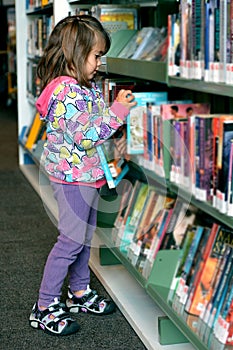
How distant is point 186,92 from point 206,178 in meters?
1.07

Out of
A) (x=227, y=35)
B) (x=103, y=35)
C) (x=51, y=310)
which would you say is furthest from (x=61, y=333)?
(x=227, y=35)

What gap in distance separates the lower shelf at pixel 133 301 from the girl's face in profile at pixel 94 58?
0.90 metres

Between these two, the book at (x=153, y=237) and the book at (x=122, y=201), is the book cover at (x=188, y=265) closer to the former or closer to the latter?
the book at (x=153, y=237)

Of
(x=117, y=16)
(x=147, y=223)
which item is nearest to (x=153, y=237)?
(x=147, y=223)

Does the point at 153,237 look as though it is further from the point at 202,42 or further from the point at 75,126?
the point at 202,42

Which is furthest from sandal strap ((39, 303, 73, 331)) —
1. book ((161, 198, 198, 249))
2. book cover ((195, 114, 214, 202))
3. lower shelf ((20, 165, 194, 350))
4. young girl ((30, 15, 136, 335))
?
book cover ((195, 114, 214, 202))

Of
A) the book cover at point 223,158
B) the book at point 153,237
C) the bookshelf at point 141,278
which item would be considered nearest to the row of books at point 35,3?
the bookshelf at point 141,278

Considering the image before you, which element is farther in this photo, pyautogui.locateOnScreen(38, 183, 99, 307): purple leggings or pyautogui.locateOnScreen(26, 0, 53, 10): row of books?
pyautogui.locateOnScreen(26, 0, 53, 10): row of books

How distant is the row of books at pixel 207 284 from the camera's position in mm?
2086

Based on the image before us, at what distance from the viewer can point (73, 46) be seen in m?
2.50

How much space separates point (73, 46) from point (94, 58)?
0.09 meters

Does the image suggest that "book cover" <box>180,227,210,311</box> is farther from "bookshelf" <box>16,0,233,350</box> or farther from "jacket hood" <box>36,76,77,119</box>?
"jacket hood" <box>36,76,77,119</box>

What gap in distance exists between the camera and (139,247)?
2807 mm

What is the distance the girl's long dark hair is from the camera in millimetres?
2498
